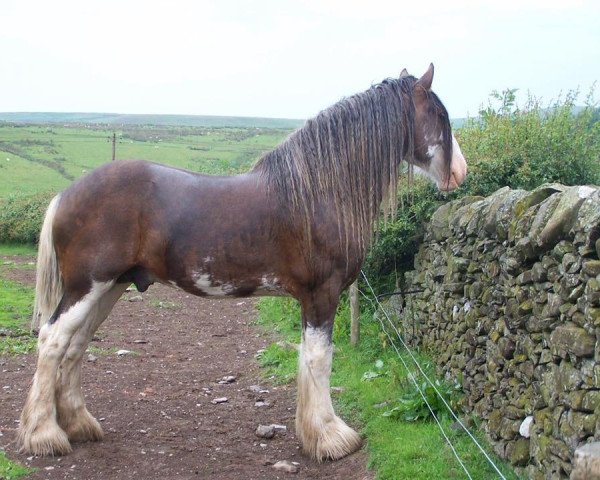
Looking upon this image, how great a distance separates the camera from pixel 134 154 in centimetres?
3397

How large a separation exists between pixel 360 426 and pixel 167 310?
6469 millimetres

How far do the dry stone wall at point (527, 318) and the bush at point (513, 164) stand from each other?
102 cm

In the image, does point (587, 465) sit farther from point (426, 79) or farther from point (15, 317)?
point (15, 317)

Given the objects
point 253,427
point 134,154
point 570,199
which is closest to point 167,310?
point 253,427

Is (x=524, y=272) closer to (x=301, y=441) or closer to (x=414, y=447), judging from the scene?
(x=414, y=447)

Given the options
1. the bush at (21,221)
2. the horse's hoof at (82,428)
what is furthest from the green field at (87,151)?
the horse's hoof at (82,428)

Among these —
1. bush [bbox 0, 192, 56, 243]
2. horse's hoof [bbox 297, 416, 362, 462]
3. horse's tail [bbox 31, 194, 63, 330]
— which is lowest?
bush [bbox 0, 192, 56, 243]

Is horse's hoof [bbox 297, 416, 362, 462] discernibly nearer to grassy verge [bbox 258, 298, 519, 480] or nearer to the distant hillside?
grassy verge [bbox 258, 298, 519, 480]

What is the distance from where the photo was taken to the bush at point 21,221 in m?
19.6

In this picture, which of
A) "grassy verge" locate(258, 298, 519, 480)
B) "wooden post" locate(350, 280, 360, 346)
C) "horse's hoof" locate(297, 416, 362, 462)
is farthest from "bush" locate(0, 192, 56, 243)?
"horse's hoof" locate(297, 416, 362, 462)

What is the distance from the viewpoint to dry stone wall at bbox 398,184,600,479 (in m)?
3.47

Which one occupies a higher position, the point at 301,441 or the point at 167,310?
the point at 301,441

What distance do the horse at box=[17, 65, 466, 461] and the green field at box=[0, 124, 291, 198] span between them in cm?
1999

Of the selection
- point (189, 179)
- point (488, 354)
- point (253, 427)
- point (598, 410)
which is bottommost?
point (253, 427)
